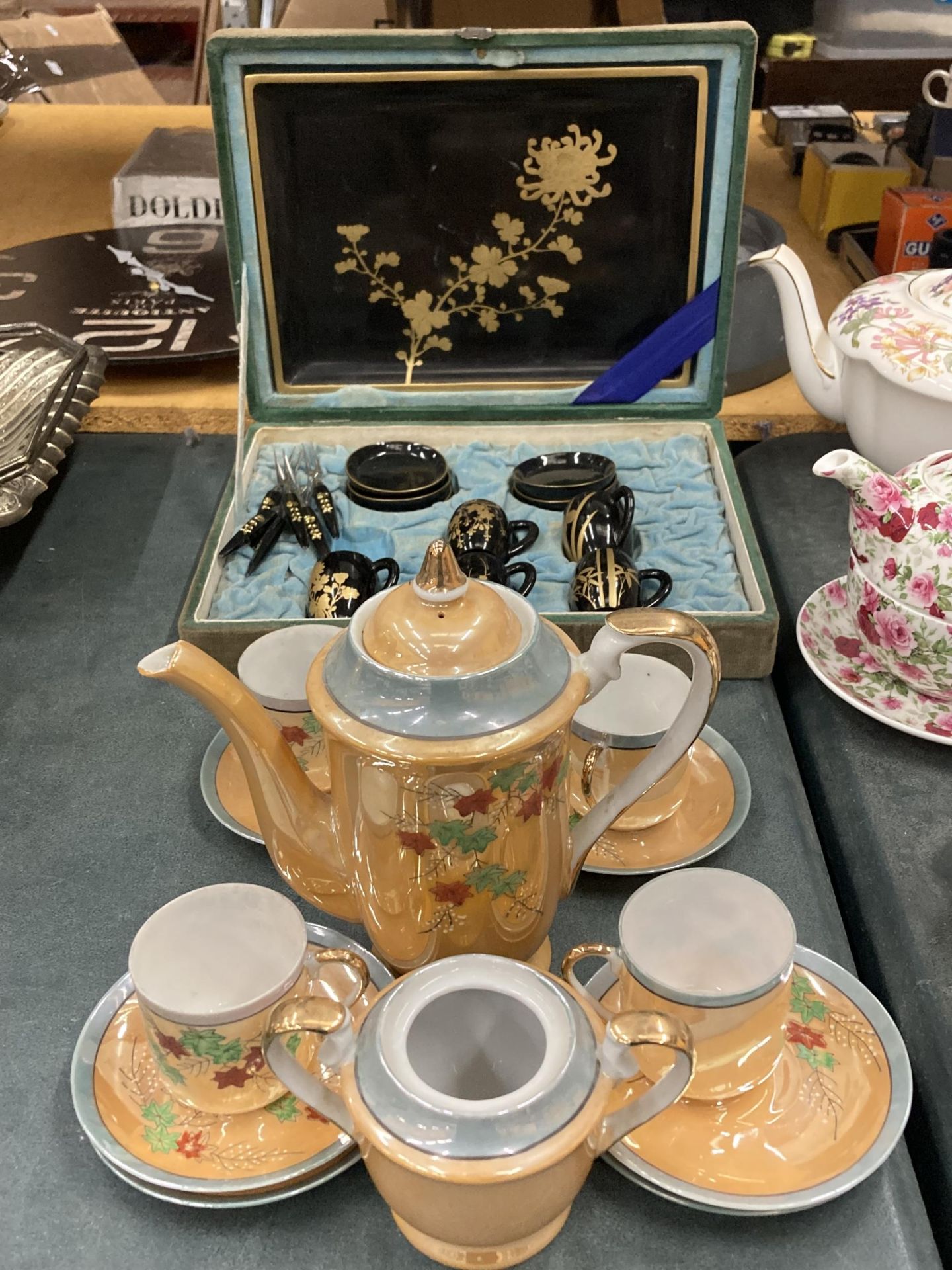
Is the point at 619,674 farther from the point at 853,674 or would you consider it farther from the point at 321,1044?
the point at 853,674

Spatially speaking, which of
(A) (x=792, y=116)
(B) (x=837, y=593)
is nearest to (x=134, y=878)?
(B) (x=837, y=593)

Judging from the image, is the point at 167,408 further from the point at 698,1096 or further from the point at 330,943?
the point at 698,1096

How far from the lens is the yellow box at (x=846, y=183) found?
1449 millimetres

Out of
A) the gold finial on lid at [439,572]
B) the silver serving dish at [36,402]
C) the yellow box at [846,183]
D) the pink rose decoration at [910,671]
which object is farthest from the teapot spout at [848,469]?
the yellow box at [846,183]

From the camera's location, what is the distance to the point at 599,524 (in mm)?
864

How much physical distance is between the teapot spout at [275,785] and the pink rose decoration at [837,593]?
1.48 feet

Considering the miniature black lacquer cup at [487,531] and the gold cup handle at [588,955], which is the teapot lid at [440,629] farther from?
the miniature black lacquer cup at [487,531]

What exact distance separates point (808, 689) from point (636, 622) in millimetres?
372

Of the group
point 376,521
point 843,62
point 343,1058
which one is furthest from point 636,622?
point 843,62

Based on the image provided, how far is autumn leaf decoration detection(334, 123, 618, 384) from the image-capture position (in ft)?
3.13

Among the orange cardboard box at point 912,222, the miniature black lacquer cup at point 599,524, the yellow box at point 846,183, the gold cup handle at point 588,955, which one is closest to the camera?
the gold cup handle at point 588,955

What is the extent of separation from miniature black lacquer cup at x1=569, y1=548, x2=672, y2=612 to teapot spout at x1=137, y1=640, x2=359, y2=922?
32cm

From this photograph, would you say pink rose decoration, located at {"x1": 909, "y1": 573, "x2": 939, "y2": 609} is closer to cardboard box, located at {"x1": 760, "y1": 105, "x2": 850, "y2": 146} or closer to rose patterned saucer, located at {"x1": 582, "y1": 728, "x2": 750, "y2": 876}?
rose patterned saucer, located at {"x1": 582, "y1": 728, "x2": 750, "y2": 876}

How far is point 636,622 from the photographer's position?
0.45 m
